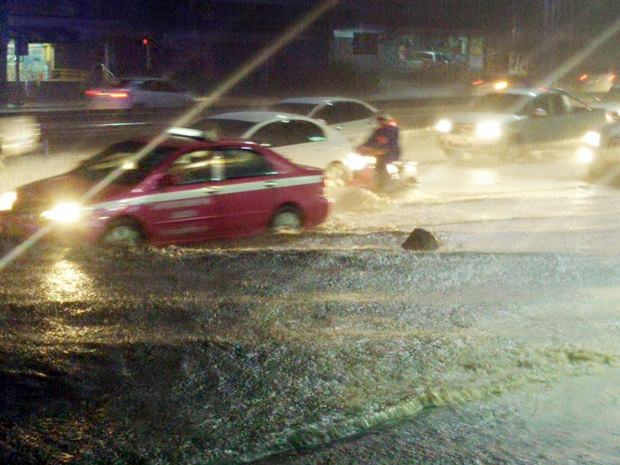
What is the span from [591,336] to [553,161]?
16.7m

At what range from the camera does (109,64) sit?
49781 millimetres

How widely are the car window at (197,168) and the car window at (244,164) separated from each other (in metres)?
0.10

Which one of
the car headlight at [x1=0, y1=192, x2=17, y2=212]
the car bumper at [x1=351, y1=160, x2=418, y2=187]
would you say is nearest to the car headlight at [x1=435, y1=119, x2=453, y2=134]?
the car bumper at [x1=351, y1=160, x2=418, y2=187]

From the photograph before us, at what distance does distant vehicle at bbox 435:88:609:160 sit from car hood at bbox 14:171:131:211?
1265 cm

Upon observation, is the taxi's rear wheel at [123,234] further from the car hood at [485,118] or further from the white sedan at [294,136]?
the car hood at [485,118]

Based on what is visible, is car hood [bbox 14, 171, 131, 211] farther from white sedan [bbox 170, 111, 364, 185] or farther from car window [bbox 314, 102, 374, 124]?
car window [bbox 314, 102, 374, 124]

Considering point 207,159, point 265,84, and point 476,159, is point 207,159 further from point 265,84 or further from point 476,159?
point 265,84

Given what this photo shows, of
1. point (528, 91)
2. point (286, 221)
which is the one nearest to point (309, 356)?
point (286, 221)

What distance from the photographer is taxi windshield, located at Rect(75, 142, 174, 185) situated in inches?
452

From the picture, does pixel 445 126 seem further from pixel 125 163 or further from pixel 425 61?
pixel 425 61

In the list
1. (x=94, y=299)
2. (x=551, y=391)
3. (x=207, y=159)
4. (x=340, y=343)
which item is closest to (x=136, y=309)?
(x=94, y=299)

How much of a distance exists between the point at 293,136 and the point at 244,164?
4106 mm

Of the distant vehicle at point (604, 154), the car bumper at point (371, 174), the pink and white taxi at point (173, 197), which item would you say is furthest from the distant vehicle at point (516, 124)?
the pink and white taxi at point (173, 197)

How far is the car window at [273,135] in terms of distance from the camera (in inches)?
624
